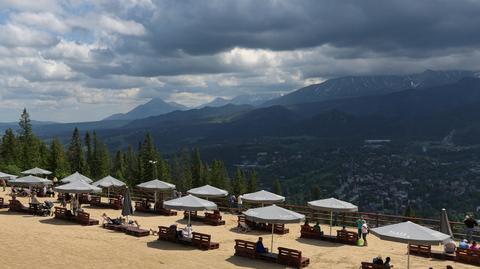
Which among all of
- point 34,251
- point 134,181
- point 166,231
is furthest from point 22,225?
point 134,181

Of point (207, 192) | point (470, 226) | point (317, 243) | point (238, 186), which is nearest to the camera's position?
point (470, 226)

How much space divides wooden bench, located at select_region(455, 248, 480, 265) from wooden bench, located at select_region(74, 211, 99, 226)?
20.8 metres

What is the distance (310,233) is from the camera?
2764 centimetres

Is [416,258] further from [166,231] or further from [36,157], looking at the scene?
[36,157]

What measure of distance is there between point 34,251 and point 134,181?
7803 centimetres

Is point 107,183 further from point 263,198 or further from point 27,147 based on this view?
point 27,147

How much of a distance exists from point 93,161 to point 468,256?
9953cm

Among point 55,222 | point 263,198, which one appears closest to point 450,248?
point 263,198

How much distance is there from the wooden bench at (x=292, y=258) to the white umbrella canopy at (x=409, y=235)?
11.8 ft

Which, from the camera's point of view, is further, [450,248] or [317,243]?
[317,243]

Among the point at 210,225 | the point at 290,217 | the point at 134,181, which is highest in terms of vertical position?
the point at 290,217

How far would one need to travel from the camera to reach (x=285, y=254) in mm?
21594

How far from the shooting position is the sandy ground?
20516 millimetres

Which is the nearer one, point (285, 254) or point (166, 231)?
point (285, 254)
